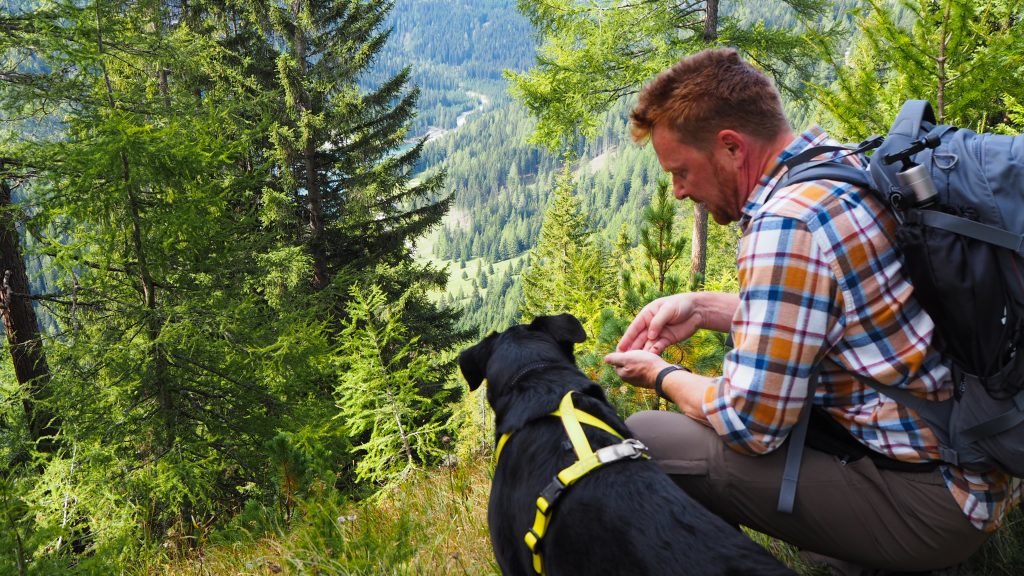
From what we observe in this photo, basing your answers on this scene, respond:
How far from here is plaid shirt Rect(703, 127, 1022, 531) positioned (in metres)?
1.56

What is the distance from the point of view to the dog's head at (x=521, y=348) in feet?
8.07

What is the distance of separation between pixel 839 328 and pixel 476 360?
61.8 inches

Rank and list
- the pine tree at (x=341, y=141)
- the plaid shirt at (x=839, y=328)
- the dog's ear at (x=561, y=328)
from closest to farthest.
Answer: the plaid shirt at (x=839, y=328) < the dog's ear at (x=561, y=328) < the pine tree at (x=341, y=141)

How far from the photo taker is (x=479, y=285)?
142 metres

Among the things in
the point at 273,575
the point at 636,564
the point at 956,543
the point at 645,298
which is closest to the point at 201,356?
the point at 273,575

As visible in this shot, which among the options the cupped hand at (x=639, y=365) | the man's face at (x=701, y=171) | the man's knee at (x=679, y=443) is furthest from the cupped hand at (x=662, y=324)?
the man's face at (x=701, y=171)

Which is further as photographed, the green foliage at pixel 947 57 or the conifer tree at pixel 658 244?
the conifer tree at pixel 658 244

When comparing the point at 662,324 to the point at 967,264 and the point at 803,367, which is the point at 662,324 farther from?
the point at 967,264

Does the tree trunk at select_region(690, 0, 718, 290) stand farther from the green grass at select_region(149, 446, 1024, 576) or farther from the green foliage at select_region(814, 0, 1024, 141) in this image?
the green grass at select_region(149, 446, 1024, 576)

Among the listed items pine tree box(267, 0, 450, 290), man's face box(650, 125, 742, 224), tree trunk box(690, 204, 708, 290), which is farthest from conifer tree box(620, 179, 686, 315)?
pine tree box(267, 0, 450, 290)

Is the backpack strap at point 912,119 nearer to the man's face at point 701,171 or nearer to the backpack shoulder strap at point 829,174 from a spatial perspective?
the backpack shoulder strap at point 829,174

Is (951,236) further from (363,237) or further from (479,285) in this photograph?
(479,285)

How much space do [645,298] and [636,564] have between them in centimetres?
304

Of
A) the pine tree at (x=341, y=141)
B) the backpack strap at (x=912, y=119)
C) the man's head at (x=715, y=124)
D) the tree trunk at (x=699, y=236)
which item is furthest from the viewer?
the pine tree at (x=341, y=141)
